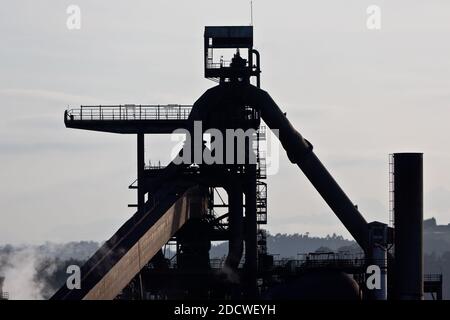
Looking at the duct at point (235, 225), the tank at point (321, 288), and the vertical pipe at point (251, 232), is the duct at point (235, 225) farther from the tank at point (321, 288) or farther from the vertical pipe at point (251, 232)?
the tank at point (321, 288)

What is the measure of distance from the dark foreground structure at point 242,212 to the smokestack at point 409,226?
53 mm

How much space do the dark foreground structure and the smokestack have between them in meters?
0.05

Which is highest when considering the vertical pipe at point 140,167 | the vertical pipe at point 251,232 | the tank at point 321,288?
the vertical pipe at point 140,167

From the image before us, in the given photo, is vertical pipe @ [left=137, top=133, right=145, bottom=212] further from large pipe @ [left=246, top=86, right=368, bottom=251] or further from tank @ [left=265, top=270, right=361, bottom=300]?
tank @ [left=265, top=270, right=361, bottom=300]

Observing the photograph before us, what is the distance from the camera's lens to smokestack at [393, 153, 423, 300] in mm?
70938

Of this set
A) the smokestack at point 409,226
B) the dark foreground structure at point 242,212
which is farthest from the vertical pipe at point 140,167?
the smokestack at point 409,226

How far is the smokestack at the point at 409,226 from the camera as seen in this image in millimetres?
70938

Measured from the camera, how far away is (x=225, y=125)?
76.4m

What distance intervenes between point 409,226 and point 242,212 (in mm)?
11772

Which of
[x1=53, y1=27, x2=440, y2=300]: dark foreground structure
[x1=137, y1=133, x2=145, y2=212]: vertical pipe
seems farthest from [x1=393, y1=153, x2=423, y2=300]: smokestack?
[x1=137, y1=133, x2=145, y2=212]: vertical pipe

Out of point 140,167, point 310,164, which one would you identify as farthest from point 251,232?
point 140,167
